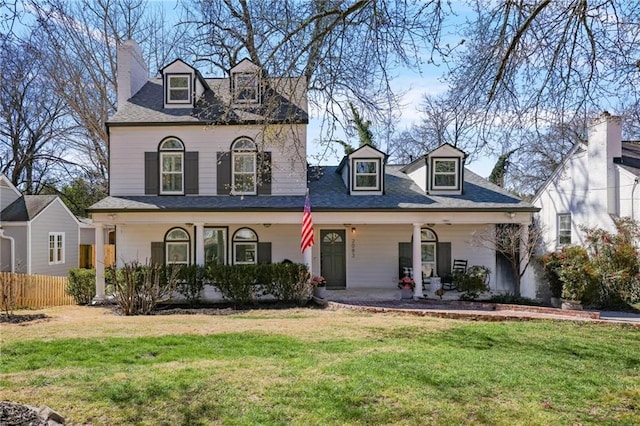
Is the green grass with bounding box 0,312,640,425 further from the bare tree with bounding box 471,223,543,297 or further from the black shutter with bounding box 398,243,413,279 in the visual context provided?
the black shutter with bounding box 398,243,413,279

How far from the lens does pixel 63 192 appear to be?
34594 mm

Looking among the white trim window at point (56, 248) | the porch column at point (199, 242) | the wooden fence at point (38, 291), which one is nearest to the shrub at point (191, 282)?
the porch column at point (199, 242)

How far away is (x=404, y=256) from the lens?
1723 centimetres

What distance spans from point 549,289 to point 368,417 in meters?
12.8

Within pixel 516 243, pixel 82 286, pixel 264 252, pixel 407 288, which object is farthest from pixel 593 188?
pixel 82 286

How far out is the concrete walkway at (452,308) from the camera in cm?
1144

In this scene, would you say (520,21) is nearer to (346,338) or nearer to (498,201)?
(346,338)

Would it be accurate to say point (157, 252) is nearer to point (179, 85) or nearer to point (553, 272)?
point (179, 85)

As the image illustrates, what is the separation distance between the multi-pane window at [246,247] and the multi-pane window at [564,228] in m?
13.0

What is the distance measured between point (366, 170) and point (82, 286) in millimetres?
10425

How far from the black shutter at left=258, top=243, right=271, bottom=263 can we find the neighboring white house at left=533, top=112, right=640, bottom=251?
1134cm

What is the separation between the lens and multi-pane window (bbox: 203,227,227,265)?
16391mm

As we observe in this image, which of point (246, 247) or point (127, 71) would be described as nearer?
point (246, 247)

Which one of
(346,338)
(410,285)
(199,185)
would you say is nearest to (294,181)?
(199,185)
